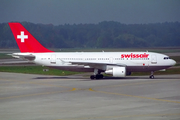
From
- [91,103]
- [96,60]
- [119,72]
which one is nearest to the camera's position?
[91,103]

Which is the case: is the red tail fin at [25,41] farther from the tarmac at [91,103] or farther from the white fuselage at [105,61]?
the tarmac at [91,103]

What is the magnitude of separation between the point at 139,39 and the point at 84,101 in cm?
17382

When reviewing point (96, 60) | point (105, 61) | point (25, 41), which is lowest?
point (105, 61)

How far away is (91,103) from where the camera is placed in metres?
22.9

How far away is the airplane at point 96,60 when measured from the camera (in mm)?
40031

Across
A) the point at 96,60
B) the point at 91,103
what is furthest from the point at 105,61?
the point at 91,103

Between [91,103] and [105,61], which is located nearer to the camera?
[91,103]

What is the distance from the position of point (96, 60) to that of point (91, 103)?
18.3m

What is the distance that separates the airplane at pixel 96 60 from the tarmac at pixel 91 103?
24.5 ft

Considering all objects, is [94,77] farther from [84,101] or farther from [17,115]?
[17,115]

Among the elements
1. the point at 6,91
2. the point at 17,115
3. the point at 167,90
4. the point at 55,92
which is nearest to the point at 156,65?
the point at 167,90

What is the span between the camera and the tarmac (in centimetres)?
1855

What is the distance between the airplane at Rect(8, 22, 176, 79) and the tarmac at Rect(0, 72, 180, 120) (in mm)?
7460

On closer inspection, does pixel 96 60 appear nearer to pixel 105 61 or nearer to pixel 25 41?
pixel 105 61
